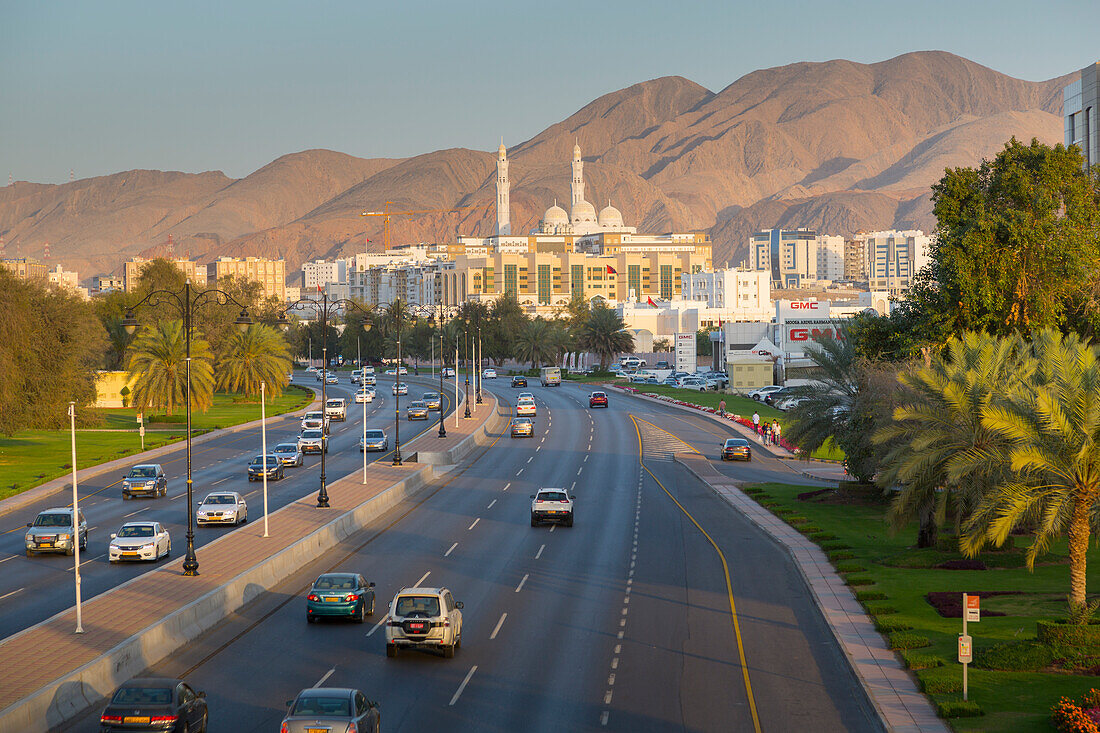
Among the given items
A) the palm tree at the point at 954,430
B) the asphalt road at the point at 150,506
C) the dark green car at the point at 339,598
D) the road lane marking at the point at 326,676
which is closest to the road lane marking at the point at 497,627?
the dark green car at the point at 339,598

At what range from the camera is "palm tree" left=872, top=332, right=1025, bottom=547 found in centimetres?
3072

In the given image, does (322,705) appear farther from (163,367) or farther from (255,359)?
(255,359)

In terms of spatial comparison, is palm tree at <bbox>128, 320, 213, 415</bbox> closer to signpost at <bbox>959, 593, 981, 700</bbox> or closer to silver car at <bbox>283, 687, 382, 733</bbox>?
silver car at <bbox>283, 687, 382, 733</bbox>

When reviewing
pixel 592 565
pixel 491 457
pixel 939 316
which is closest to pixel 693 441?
pixel 491 457

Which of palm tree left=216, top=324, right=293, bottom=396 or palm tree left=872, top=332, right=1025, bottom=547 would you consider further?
palm tree left=216, top=324, right=293, bottom=396

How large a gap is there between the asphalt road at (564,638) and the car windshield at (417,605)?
111cm

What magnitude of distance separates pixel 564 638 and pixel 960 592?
39.5 feet

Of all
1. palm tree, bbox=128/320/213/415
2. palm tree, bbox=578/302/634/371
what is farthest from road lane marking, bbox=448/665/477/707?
palm tree, bbox=578/302/634/371

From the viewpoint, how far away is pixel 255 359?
108875 mm

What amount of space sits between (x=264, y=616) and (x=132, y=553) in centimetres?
899

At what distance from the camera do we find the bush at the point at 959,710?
21.4 m

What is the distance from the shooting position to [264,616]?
30156 mm

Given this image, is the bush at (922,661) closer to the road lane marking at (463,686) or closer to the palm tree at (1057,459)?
the palm tree at (1057,459)

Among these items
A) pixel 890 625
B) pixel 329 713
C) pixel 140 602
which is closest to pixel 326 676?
pixel 329 713
